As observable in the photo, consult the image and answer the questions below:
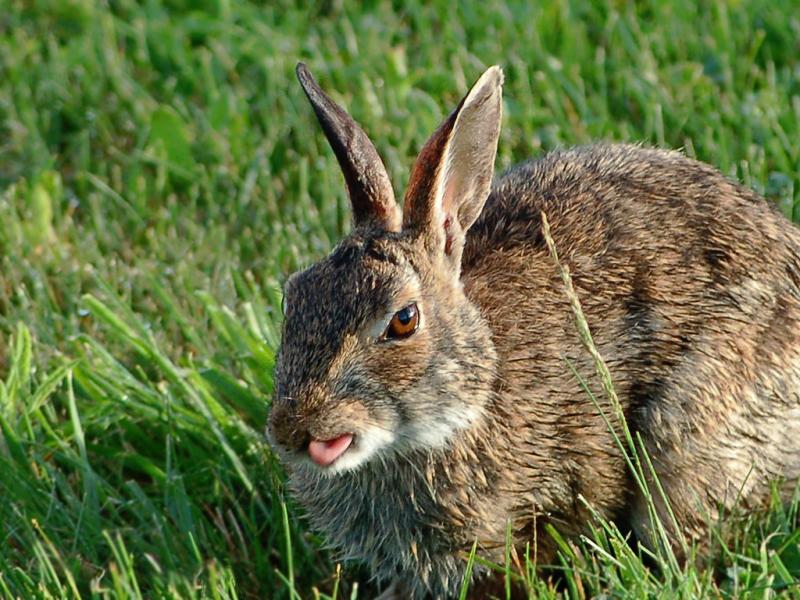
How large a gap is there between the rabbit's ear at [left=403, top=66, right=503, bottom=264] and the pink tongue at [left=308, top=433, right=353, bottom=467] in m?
0.64

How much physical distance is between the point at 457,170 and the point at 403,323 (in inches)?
18.9

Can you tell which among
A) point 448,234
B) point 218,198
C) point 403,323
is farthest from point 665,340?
point 218,198

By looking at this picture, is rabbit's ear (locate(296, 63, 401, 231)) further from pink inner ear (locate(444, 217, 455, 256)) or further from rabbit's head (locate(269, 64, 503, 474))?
pink inner ear (locate(444, 217, 455, 256))

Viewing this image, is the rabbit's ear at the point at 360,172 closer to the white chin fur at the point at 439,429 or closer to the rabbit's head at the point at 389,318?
the rabbit's head at the point at 389,318

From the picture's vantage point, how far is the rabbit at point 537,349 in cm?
386

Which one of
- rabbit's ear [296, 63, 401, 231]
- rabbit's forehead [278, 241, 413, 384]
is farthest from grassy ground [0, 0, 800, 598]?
rabbit's ear [296, 63, 401, 231]

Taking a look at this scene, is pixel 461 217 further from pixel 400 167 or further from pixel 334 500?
pixel 400 167

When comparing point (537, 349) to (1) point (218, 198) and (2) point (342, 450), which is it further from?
(1) point (218, 198)

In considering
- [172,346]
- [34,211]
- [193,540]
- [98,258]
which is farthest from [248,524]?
[34,211]

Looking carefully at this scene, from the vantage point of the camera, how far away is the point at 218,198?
5.87 m

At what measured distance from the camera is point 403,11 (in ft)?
21.8

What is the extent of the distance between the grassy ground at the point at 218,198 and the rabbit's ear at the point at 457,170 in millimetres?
865

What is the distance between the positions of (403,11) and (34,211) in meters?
1.94

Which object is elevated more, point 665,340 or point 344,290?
point 344,290
